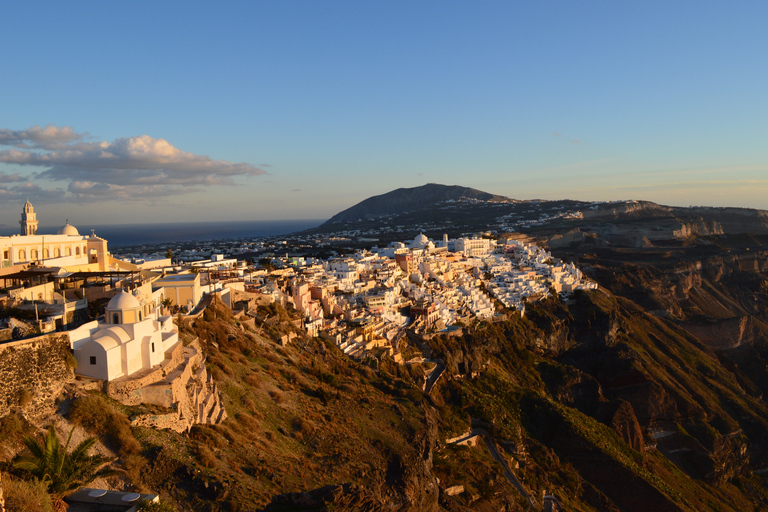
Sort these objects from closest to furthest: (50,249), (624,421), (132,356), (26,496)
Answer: (26,496) < (132,356) < (50,249) < (624,421)

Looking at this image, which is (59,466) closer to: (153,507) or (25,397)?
(153,507)

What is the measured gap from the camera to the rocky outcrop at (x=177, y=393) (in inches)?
460

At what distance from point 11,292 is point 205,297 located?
8.37m

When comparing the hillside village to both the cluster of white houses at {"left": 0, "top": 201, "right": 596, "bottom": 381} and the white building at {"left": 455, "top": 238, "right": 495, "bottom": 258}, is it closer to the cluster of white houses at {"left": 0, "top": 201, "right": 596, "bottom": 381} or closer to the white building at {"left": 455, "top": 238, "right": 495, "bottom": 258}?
the cluster of white houses at {"left": 0, "top": 201, "right": 596, "bottom": 381}

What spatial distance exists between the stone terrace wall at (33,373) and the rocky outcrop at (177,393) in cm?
110

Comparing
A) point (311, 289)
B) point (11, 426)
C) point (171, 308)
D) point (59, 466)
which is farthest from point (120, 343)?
point (311, 289)

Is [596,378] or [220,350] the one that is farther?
[596,378]

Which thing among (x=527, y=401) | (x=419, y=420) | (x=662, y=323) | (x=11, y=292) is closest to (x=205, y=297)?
(x=11, y=292)

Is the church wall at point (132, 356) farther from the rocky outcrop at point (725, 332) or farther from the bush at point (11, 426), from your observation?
the rocky outcrop at point (725, 332)

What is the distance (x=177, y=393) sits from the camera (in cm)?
1246

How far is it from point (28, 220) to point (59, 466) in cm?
1839

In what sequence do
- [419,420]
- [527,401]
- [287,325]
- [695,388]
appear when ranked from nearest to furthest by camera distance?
[419,420], [287,325], [527,401], [695,388]

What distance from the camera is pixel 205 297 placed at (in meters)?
23.2

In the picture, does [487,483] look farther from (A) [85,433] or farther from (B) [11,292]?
(B) [11,292]
